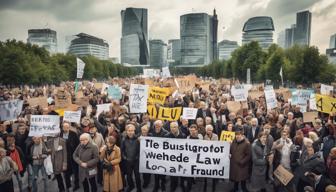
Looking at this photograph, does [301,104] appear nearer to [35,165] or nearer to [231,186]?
[231,186]

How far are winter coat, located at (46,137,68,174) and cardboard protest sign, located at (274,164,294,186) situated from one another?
5.24m

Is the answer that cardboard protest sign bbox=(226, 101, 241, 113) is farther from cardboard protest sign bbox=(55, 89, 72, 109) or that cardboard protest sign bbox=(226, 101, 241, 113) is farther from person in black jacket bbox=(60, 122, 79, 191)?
cardboard protest sign bbox=(55, 89, 72, 109)

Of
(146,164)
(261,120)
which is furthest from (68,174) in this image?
(261,120)

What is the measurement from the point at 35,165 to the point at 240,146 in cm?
516

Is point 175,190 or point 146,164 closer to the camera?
point 146,164

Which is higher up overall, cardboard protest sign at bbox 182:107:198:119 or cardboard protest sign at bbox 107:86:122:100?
cardboard protest sign at bbox 107:86:122:100

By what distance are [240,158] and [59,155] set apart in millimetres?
4590

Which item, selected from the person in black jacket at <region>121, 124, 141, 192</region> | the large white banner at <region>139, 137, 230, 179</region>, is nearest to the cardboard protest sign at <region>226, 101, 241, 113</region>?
the large white banner at <region>139, 137, 230, 179</region>

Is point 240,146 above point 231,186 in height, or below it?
above

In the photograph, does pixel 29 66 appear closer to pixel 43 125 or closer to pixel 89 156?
pixel 43 125

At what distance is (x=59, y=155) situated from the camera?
311 inches

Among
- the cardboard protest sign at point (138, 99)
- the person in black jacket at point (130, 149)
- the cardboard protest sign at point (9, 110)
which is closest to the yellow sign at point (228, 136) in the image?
the person in black jacket at point (130, 149)

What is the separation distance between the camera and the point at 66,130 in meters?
8.38

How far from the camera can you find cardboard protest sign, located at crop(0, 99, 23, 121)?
11.1 m
